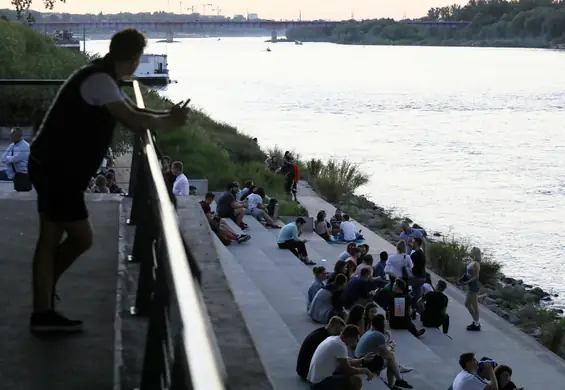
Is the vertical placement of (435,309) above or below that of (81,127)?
below

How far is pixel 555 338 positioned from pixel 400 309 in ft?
19.6

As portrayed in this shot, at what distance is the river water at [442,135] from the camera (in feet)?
138

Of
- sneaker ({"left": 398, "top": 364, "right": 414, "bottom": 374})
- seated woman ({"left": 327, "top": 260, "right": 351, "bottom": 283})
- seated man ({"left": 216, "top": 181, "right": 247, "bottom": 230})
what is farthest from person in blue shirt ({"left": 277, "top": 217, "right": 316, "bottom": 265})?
sneaker ({"left": 398, "top": 364, "right": 414, "bottom": 374})

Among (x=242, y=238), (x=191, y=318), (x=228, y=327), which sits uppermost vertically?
(x=191, y=318)

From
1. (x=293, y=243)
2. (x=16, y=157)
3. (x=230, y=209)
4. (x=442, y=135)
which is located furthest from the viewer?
(x=442, y=135)

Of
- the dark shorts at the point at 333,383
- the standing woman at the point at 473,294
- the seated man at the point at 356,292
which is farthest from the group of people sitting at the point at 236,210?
the dark shorts at the point at 333,383

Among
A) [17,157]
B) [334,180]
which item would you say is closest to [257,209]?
[17,157]

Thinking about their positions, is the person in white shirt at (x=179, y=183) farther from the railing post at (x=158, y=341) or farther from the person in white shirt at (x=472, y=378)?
the railing post at (x=158, y=341)

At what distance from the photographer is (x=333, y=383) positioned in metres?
10.7

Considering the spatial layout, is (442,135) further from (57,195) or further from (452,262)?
(57,195)

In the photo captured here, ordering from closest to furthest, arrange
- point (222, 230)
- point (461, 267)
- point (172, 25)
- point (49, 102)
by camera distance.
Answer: point (49, 102) → point (222, 230) → point (461, 267) → point (172, 25)

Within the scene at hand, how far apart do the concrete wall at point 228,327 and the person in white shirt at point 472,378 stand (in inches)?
345

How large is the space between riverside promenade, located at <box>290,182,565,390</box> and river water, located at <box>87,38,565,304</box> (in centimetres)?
628

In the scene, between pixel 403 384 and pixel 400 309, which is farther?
pixel 400 309
